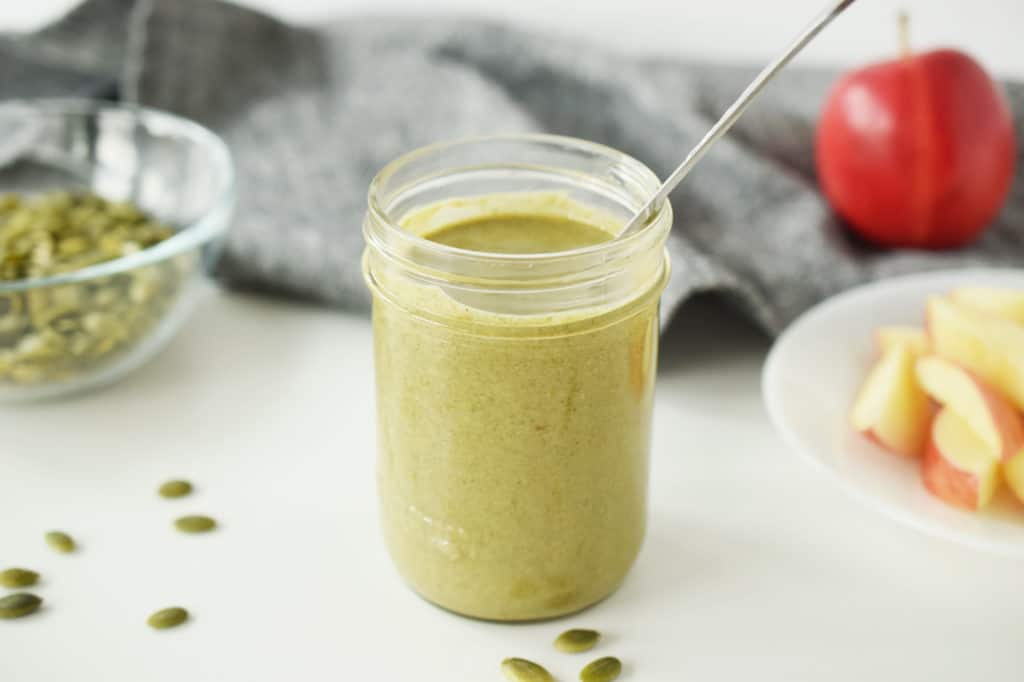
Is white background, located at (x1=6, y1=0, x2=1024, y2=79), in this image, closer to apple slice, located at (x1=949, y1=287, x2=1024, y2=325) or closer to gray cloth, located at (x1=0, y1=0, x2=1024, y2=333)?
gray cloth, located at (x1=0, y1=0, x2=1024, y2=333)

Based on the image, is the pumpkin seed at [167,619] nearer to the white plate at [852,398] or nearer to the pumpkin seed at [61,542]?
the pumpkin seed at [61,542]

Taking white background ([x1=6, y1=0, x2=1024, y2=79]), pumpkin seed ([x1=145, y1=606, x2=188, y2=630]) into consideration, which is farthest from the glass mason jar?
white background ([x1=6, y1=0, x2=1024, y2=79])

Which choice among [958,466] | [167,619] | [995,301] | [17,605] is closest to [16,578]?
[17,605]

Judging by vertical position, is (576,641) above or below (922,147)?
below

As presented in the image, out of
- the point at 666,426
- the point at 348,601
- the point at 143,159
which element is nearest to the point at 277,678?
the point at 348,601

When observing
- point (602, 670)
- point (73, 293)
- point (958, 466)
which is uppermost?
point (73, 293)

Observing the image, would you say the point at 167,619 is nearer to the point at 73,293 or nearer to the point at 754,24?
the point at 73,293

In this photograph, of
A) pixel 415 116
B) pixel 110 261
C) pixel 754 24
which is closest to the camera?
pixel 110 261
